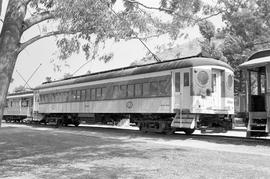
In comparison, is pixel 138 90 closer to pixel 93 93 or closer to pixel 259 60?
pixel 93 93

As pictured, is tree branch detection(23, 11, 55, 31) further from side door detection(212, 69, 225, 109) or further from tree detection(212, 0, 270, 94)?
tree detection(212, 0, 270, 94)

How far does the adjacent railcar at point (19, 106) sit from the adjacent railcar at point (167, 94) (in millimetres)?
12425

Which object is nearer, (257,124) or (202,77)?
(257,124)

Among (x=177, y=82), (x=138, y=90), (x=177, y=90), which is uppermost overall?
(x=177, y=82)

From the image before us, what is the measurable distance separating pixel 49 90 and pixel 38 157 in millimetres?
20472

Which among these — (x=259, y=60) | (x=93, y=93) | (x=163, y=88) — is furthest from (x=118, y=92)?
(x=259, y=60)

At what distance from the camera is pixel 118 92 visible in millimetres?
20938

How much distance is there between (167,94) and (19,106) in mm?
22881

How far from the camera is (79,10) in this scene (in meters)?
8.08

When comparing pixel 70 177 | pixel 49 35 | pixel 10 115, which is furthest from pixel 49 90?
pixel 70 177

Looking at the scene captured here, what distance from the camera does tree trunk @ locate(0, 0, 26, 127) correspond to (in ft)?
27.0

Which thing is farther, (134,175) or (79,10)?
(79,10)

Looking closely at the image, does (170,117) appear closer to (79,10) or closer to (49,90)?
(79,10)

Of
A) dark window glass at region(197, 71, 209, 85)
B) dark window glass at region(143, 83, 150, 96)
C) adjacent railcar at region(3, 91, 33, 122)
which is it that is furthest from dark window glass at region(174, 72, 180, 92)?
adjacent railcar at region(3, 91, 33, 122)
